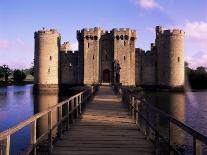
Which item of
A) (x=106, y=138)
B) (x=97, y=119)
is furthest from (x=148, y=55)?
(x=106, y=138)

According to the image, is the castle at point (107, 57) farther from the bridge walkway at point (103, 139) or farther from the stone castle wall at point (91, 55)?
the bridge walkway at point (103, 139)

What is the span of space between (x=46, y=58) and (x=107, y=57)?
31.2ft

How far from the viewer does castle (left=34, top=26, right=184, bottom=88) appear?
59.8 metres

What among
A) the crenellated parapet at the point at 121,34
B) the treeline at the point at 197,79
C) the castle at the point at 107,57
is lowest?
the treeline at the point at 197,79

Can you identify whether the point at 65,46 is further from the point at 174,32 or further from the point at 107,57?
the point at 174,32

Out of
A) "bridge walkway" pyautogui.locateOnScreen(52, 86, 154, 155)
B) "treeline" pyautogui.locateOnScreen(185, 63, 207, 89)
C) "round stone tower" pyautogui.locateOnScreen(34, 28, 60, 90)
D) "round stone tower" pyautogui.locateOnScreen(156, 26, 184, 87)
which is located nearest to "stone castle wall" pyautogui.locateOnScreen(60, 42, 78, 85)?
"round stone tower" pyautogui.locateOnScreen(34, 28, 60, 90)

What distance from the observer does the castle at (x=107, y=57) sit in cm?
5978

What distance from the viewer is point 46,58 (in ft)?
198

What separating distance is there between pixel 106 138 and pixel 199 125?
48.0 feet

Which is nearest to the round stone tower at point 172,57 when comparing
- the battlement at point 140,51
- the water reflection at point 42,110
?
the battlement at point 140,51

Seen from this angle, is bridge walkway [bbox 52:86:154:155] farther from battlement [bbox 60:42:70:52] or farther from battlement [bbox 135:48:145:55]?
battlement [bbox 60:42:70:52]

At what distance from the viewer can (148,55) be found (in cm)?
6341

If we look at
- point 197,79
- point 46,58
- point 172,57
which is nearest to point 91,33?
point 46,58

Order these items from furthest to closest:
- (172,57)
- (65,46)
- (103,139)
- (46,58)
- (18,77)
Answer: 1. (18,77)
2. (65,46)
3. (46,58)
4. (172,57)
5. (103,139)
